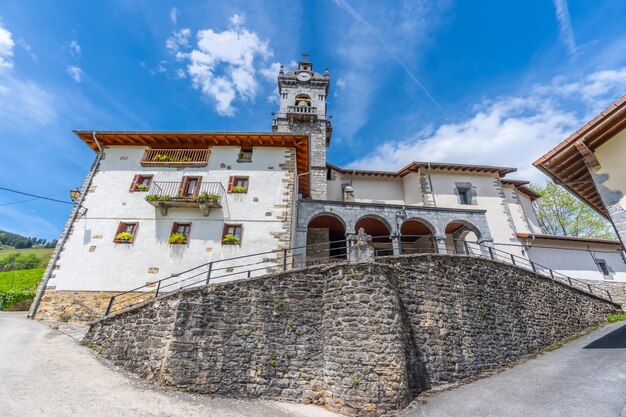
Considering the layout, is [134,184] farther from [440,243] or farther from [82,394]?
[440,243]

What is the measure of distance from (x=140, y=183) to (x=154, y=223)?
2572mm

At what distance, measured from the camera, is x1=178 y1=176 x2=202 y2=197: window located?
1295 cm

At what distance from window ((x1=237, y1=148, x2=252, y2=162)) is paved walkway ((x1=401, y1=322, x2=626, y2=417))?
1189 cm

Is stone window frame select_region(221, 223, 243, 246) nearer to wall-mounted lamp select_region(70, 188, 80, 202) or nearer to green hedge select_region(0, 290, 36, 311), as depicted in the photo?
wall-mounted lamp select_region(70, 188, 80, 202)

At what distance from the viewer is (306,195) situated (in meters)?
18.2

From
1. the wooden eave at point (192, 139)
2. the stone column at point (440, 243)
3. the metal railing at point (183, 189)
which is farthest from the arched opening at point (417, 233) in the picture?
the metal railing at point (183, 189)

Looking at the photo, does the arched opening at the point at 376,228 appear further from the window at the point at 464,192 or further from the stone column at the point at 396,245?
the window at the point at 464,192

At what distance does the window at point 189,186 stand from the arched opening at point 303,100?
13.8 metres

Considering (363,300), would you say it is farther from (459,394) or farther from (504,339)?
(504,339)

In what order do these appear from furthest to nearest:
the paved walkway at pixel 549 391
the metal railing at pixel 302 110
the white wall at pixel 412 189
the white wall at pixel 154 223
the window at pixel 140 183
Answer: the metal railing at pixel 302 110, the white wall at pixel 412 189, the window at pixel 140 183, the white wall at pixel 154 223, the paved walkway at pixel 549 391

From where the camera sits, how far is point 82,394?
18.8 feet

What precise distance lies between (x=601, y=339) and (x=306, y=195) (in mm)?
15097

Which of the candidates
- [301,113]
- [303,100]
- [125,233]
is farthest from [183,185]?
[303,100]

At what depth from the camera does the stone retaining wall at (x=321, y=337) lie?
275 inches
